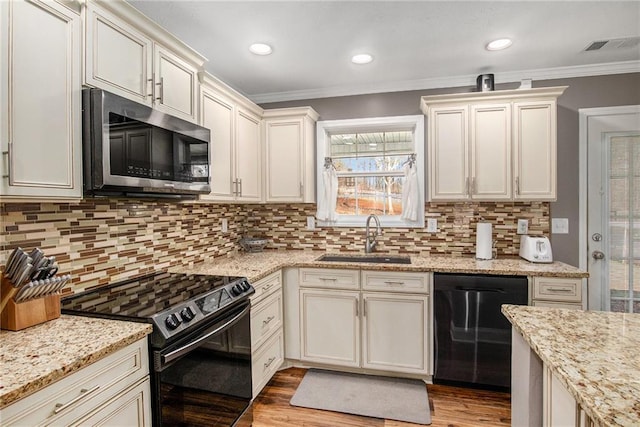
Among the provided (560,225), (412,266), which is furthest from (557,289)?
(412,266)

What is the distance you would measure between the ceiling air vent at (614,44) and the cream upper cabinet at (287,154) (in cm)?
210

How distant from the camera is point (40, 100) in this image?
1.23 metres

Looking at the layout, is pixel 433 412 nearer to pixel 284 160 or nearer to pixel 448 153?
pixel 448 153

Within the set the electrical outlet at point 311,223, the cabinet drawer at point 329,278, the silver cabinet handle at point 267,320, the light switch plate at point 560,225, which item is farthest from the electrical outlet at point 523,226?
the silver cabinet handle at point 267,320

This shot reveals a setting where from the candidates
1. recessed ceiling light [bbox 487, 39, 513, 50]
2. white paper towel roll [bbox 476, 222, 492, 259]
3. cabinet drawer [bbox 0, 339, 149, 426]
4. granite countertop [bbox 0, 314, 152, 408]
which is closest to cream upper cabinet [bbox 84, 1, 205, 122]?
granite countertop [bbox 0, 314, 152, 408]

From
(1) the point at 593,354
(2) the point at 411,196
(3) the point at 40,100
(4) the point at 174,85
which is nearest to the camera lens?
(1) the point at 593,354

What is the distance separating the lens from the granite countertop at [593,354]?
72 centimetres

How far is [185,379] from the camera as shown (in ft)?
4.73

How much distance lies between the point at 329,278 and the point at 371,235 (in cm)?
71

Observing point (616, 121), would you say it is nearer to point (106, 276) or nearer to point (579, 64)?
point (579, 64)

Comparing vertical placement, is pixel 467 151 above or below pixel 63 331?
above

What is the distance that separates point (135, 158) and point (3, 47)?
57cm

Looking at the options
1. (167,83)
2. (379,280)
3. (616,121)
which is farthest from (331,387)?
(616,121)

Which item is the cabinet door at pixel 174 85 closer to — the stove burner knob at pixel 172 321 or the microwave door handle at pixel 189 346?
the stove burner knob at pixel 172 321
